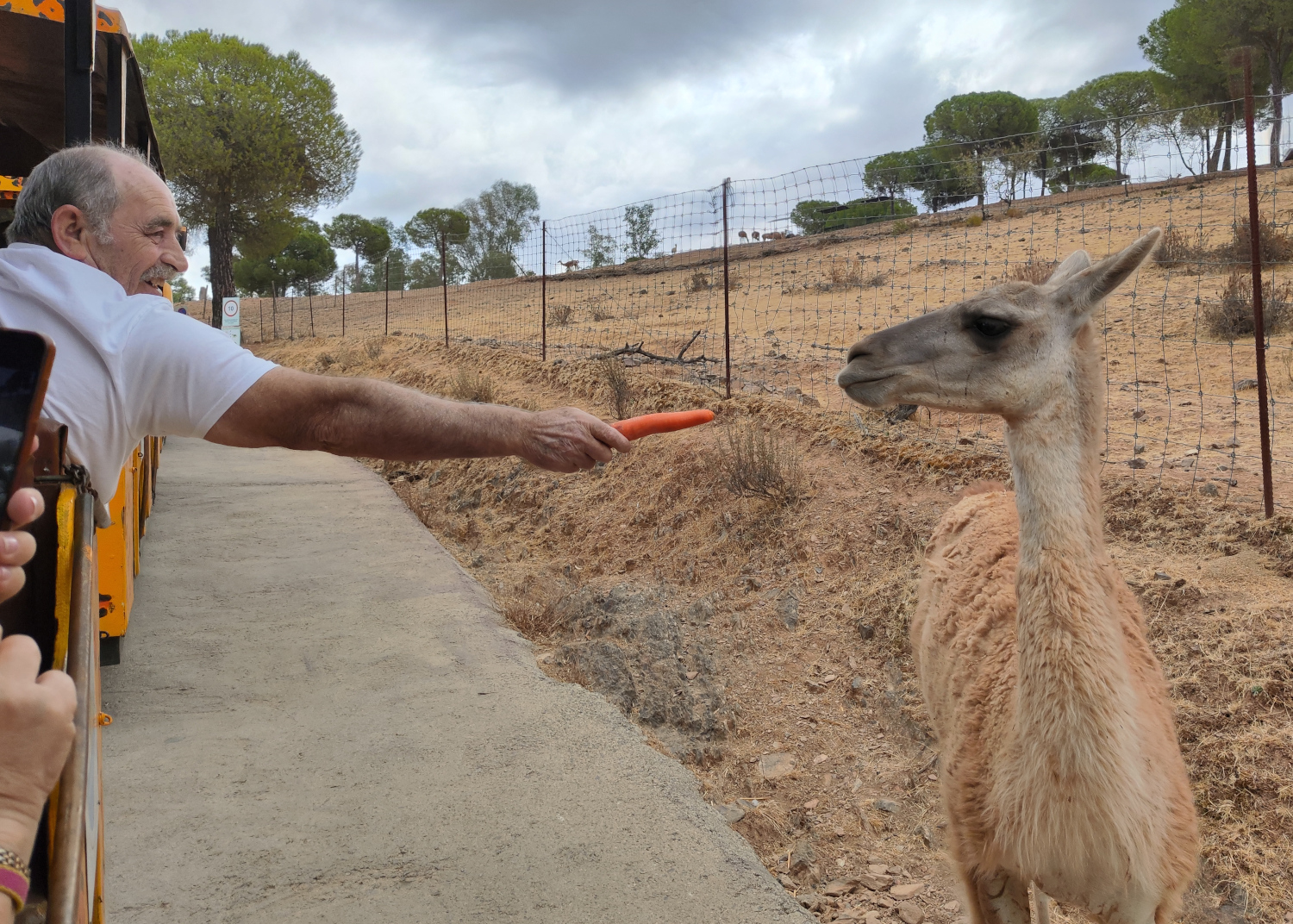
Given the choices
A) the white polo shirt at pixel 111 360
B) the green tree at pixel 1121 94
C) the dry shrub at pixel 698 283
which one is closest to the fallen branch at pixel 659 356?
the white polo shirt at pixel 111 360

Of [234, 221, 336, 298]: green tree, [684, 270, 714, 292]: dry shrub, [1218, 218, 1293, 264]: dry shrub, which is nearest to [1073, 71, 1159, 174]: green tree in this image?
[684, 270, 714, 292]: dry shrub

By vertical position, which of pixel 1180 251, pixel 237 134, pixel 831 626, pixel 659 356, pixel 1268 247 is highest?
pixel 237 134

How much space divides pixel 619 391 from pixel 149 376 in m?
7.01

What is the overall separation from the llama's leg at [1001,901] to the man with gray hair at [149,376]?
1.75 meters

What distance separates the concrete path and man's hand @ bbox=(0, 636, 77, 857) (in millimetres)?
1914

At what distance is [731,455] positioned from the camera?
22.2 ft

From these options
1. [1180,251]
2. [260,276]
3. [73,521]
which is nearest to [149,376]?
[73,521]

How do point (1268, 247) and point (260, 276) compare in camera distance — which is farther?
point (260, 276)

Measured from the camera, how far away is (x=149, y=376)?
73.4 inches

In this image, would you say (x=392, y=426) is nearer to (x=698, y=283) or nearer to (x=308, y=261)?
(x=698, y=283)

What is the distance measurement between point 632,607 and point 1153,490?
3.23 metres

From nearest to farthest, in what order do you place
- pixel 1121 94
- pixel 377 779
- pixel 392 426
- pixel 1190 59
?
pixel 392 426 → pixel 377 779 → pixel 1190 59 → pixel 1121 94

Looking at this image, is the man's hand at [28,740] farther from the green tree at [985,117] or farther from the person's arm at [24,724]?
the green tree at [985,117]

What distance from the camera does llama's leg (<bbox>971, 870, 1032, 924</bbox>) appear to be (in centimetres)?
261
